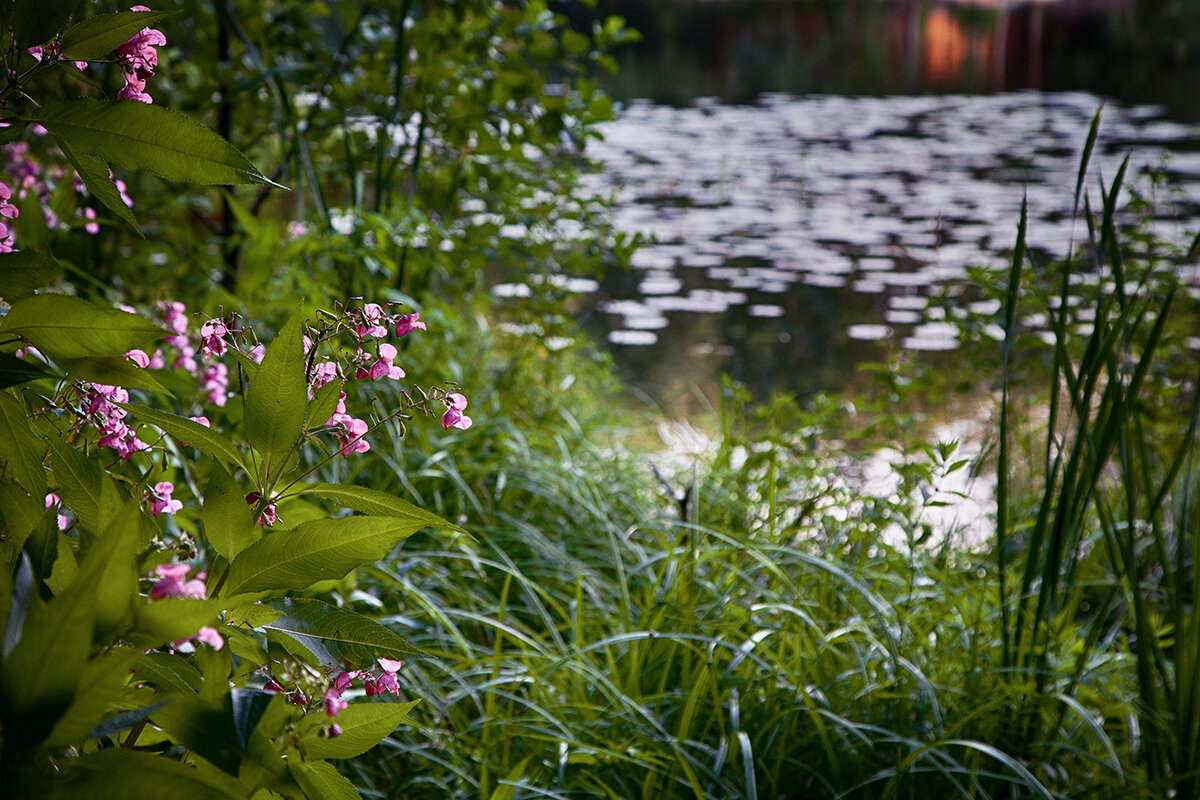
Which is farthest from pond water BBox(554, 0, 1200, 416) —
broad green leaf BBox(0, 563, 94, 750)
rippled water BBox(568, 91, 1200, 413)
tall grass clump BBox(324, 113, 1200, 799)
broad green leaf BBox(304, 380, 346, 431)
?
broad green leaf BBox(0, 563, 94, 750)

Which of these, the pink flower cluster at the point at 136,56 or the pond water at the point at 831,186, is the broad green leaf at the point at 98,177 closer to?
the pink flower cluster at the point at 136,56

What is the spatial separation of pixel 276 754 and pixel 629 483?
179 cm

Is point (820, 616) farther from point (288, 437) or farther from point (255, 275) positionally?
point (288, 437)

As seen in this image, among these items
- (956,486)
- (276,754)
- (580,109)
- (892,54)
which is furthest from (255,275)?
(892,54)

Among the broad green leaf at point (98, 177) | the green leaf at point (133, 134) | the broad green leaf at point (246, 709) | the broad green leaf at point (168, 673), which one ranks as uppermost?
the green leaf at point (133, 134)

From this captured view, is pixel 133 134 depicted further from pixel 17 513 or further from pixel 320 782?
pixel 320 782

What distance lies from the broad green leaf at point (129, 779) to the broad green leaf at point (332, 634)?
137mm

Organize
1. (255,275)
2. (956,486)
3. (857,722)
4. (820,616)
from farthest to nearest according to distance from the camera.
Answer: (956,486), (820,616), (255,275), (857,722)

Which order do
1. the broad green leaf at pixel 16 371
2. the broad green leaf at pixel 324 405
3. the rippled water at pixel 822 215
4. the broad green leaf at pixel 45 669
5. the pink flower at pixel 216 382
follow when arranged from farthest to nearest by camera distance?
the rippled water at pixel 822 215 < the pink flower at pixel 216 382 < the broad green leaf at pixel 324 405 < the broad green leaf at pixel 16 371 < the broad green leaf at pixel 45 669

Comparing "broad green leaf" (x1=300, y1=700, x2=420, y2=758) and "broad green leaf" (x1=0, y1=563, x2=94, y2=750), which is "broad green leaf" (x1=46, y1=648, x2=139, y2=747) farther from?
"broad green leaf" (x1=300, y1=700, x2=420, y2=758)

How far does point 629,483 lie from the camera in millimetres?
2268

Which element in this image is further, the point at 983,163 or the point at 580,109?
the point at 983,163

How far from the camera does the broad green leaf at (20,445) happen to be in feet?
1.87

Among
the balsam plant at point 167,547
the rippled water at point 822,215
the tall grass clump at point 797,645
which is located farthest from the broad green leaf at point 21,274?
the rippled water at point 822,215
